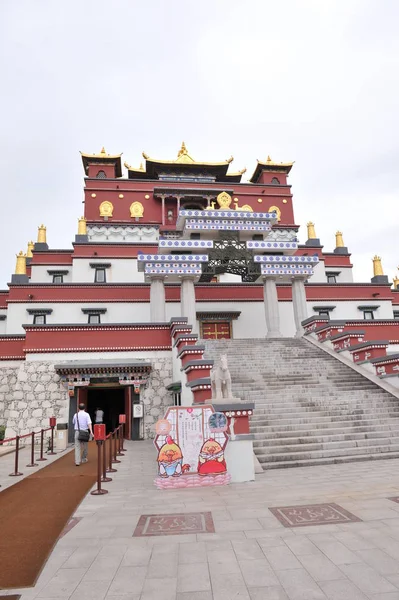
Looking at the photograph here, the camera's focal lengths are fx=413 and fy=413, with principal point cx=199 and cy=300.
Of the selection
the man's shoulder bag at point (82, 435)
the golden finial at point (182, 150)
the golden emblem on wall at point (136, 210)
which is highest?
the golden finial at point (182, 150)

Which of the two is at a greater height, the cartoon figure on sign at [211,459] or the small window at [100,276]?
the small window at [100,276]

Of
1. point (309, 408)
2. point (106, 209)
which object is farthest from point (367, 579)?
point (106, 209)

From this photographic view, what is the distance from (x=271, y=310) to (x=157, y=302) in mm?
6130

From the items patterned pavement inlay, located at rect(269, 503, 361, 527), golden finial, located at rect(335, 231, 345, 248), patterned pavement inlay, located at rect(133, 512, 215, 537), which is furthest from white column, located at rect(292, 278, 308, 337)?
patterned pavement inlay, located at rect(133, 512, 215, 537)

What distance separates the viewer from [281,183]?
121 feet

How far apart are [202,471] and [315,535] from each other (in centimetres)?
384

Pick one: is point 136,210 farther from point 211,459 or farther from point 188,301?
point 211,459

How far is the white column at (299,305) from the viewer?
22.5 metres

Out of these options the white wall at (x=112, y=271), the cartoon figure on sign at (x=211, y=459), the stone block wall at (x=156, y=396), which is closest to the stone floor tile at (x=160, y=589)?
the cartoon figure on sign at (x=211, y=459)

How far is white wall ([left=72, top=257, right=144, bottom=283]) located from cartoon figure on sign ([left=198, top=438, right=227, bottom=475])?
65.0 feet

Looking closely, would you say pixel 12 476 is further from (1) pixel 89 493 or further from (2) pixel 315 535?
(2) pixel 315 535

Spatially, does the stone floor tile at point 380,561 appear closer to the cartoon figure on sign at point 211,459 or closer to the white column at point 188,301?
the cartoon figure on sign at point 211,459

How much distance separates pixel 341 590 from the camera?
388 centimetres

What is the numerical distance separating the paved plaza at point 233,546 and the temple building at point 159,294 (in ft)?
15.0
